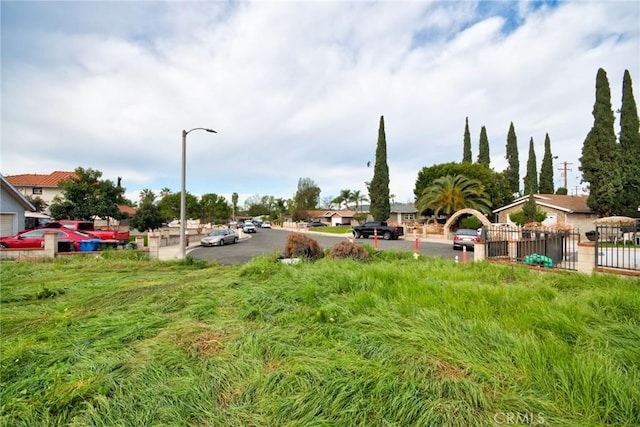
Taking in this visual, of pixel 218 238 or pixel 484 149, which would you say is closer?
pixel 218 238

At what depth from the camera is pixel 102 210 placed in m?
28.3

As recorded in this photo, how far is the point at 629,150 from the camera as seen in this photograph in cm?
2702

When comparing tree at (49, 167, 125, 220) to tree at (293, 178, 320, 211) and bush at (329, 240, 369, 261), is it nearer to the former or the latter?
bush at (329, 240, 369, 261)

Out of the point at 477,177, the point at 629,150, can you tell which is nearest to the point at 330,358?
the point at 629,150

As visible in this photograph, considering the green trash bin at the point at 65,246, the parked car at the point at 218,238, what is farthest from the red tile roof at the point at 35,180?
the green trash bin at the point at 65,246

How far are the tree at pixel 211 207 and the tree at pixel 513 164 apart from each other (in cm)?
5342

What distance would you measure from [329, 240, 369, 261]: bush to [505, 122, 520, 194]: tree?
152 ft

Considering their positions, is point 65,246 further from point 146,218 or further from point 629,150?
point 629,150

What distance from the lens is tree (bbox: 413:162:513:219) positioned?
42.1 metres

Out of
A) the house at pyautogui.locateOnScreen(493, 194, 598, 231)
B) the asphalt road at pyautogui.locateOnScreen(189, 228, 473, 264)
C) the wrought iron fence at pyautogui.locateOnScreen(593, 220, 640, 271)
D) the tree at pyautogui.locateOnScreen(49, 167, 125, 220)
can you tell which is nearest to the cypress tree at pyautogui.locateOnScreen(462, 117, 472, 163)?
the house at pyautogui.locateOnScreen(493, 194, 598, 231)

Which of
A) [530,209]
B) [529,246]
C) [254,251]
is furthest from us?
[530,209]

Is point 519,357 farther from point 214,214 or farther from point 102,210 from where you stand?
point 214,214

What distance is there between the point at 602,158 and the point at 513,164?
2223cm

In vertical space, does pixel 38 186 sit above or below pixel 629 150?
below
